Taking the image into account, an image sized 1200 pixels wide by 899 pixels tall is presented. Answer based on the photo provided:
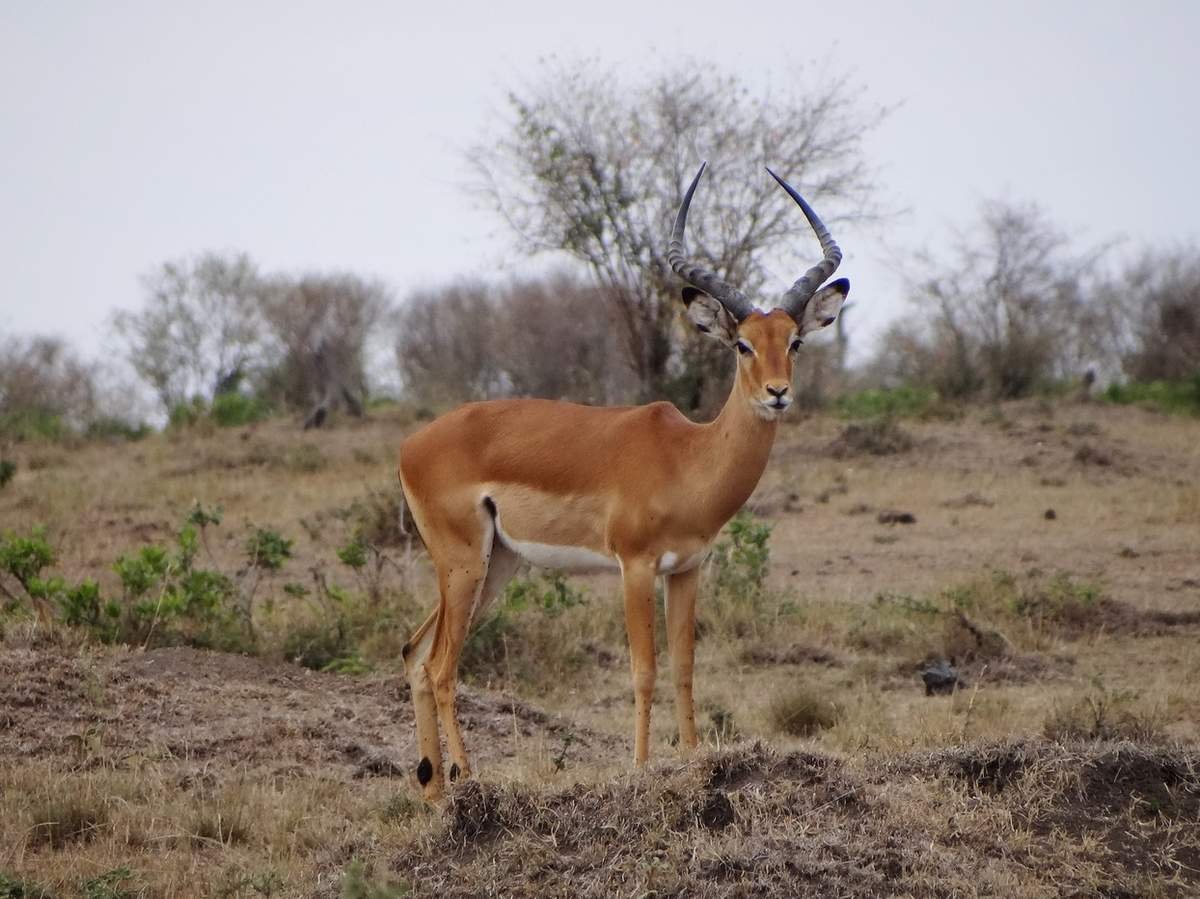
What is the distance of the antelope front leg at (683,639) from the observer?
723 cm

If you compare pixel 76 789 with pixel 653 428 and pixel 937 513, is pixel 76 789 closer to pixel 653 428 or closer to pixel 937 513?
pixel 653 428

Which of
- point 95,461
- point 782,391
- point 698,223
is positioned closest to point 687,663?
point 782,391

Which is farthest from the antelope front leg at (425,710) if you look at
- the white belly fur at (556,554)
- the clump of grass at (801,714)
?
the clump of grass at (801,714)

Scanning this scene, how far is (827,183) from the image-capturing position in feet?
78.1

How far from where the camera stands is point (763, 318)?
730cm

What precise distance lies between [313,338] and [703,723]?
32.2m

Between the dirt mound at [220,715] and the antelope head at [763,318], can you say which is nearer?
the antelope head at [763,318]

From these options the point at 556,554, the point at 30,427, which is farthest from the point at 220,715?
the point at 30,427

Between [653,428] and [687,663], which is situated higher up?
[653,428]

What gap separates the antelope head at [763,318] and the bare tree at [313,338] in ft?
95.0

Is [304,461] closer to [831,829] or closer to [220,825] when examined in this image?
[220,825]

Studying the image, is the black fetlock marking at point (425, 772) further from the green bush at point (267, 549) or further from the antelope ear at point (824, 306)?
the green bush at point (267, 549)

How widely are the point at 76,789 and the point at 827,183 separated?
18.6 m

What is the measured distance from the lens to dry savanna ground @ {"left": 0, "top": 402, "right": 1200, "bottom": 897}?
5.61 meters
